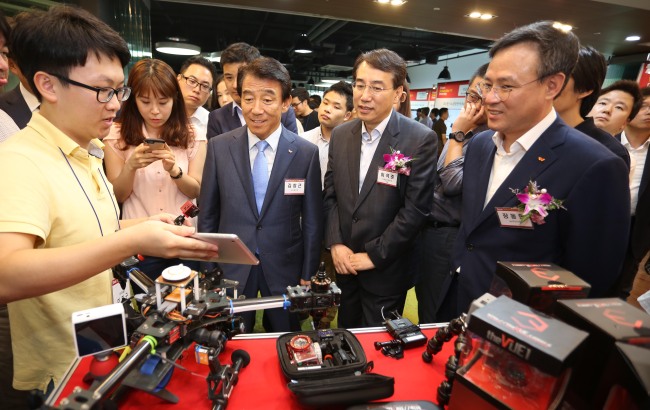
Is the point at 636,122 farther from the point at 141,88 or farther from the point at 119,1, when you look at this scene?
the point at 119,1

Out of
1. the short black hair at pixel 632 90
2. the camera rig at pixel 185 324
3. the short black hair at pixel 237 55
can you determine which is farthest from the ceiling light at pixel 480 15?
the camera rig at pixel 185 324

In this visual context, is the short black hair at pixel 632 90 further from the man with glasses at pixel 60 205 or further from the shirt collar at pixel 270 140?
the man with glasses at pixel 60 205

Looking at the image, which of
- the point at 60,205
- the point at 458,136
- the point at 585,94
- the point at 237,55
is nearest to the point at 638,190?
the point at 585,94

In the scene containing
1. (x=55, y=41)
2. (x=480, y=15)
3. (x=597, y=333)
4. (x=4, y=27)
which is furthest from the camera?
(x=480, y=15)

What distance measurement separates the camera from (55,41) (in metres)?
1.17

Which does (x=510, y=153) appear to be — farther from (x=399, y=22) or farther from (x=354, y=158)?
(x=399, y=22)

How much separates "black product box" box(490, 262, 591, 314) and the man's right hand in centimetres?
118

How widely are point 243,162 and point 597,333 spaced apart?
1.86m

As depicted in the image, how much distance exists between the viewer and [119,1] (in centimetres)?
590

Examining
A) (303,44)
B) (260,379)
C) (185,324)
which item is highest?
(303,44)

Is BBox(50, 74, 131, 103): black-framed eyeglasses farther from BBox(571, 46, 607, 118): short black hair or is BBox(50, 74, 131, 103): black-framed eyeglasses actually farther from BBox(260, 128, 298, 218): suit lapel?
BBox(571, 46, 607, 118): short black hair

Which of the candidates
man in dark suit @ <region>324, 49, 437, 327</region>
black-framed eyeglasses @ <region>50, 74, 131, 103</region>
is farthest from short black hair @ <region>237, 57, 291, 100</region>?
black-framed eyeglasses @ <region>50, 74, 131, 103</region>

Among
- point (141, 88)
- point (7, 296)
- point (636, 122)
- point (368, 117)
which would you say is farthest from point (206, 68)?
point (636, 122)

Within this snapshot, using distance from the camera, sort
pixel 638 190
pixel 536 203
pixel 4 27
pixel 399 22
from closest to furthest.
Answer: pixel 536 203
pixel 4 27
pixel 638 190
pixel 399 22
